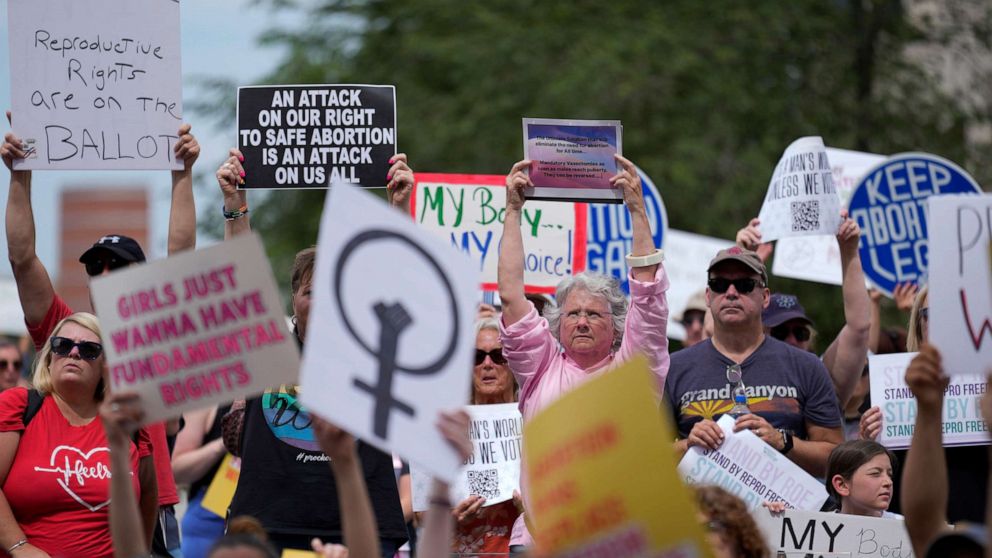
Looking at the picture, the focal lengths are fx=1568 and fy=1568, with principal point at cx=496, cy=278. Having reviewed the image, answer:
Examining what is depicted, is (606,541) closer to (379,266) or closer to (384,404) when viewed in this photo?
(384,404)

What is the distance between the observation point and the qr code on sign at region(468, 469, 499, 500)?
21.8ft

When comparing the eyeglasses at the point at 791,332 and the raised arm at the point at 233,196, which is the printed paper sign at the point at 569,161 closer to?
the raised arm at the point at 233,196

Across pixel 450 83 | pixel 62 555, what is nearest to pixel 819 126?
pixel 450 83

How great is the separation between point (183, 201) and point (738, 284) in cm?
234

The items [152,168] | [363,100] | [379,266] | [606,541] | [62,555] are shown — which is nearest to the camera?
[606,541]

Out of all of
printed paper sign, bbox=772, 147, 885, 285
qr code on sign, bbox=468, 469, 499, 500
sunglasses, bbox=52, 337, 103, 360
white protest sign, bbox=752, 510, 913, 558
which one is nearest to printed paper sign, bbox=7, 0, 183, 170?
sunglasses, bbox=52, 337, 103, 360

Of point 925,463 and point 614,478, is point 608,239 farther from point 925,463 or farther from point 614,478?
point 614,478

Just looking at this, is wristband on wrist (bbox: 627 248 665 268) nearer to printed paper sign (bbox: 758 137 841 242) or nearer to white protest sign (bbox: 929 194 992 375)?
white protest sign (bbox: 929 194 992 375)

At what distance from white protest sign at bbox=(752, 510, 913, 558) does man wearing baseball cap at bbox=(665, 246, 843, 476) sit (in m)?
0.35

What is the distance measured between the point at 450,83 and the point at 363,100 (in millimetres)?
15145

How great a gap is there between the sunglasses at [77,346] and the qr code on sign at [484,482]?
1791mm

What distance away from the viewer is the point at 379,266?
13.2 ft

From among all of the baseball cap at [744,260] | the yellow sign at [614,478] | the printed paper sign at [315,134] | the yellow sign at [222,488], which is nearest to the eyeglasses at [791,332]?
the baseball cap at [744,260]

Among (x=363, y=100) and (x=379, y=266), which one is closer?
(x=379, y=266)
